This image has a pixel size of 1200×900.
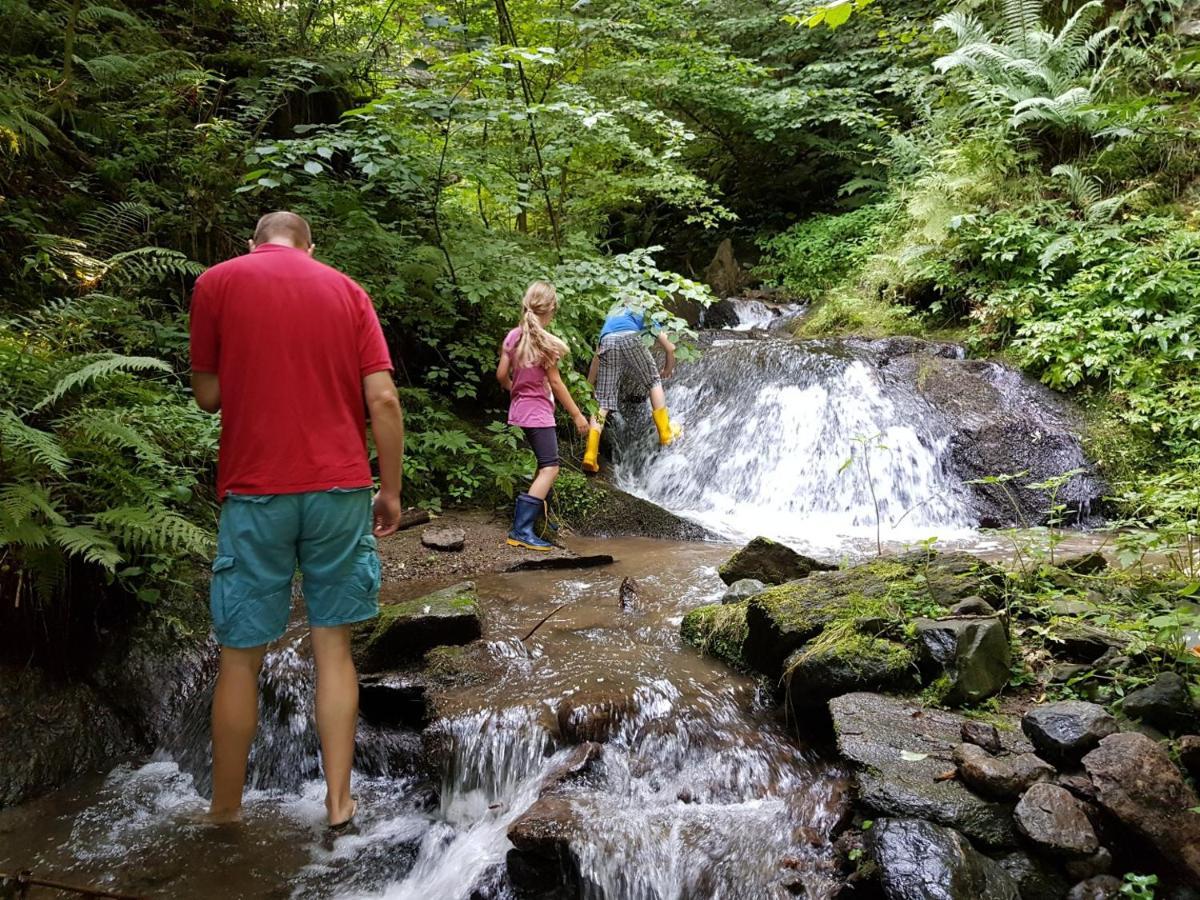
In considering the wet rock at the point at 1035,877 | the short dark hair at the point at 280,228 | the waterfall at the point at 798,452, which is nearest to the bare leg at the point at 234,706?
the short dark hair at the point at 280,228

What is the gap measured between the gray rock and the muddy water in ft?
2.35

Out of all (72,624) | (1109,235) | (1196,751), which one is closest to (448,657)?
(72,624)

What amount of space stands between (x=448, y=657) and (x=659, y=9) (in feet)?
40.9

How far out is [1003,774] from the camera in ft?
8.32

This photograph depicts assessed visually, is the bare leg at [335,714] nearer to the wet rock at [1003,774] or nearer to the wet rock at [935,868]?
the wet rock at [935,868]

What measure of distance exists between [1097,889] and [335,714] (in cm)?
286

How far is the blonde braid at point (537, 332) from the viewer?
237 inches

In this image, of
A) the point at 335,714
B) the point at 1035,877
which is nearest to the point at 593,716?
the point at 335,714

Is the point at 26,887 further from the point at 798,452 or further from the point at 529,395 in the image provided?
the point at 798,452

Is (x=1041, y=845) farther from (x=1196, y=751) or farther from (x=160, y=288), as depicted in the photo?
(x=160, y=288)

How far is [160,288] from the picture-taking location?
21.2 ft

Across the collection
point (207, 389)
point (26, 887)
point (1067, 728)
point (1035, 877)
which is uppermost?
point (207, 389)

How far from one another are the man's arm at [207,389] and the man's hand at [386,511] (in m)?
0.75

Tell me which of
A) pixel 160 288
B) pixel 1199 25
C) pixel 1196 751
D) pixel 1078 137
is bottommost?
pixel 1196 751
